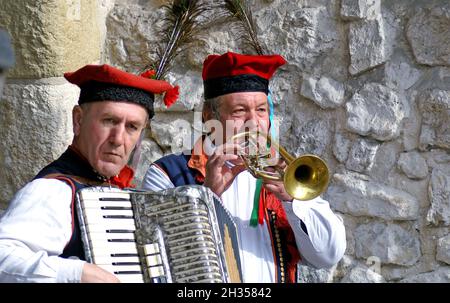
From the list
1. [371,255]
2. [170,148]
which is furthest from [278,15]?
[371,255]

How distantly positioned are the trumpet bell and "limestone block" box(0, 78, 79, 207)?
48.9 inches

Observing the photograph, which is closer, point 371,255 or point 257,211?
point 257,211

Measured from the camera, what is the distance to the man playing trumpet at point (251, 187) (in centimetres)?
322

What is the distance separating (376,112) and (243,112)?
911mm

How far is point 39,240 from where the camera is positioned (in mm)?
2721

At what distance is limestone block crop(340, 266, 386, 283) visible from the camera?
13.6 ft

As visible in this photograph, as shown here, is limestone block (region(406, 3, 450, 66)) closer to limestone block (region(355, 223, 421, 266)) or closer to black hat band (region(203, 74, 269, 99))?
limestone block (region(355, 223, 421, 266))

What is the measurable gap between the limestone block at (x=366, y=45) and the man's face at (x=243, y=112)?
81cm

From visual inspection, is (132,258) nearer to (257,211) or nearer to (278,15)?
(257,211)

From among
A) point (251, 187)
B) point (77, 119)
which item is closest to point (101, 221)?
point (77, 119)

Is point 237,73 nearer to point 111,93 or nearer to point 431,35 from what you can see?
point 111,93

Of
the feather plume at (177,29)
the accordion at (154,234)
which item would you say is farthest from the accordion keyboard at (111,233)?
the feather plume at (177,29)
